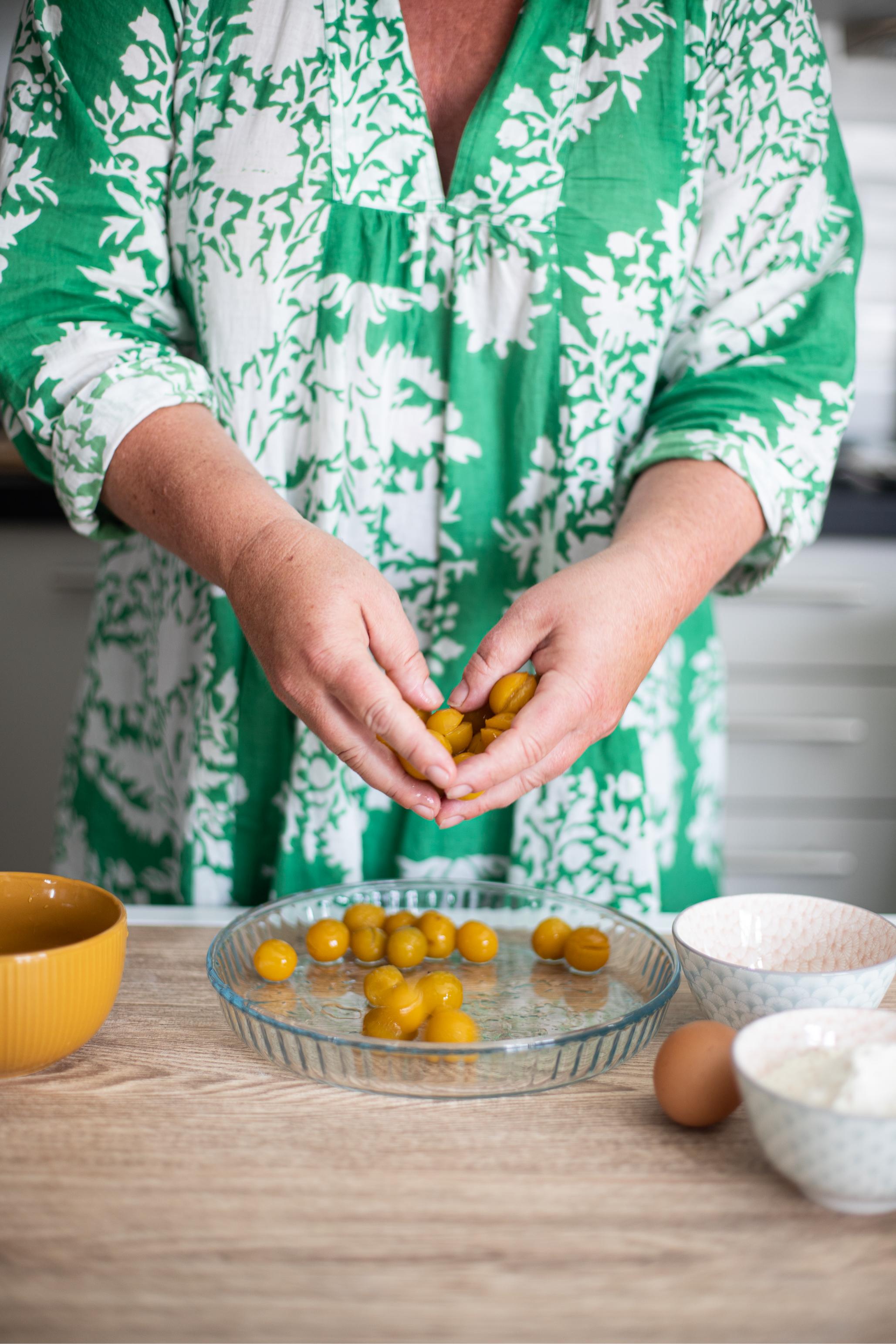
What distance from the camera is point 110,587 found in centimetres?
104

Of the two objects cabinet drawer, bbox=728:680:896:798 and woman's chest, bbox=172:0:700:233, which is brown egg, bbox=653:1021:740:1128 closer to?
woman's chest, bbox=172:0:700:233

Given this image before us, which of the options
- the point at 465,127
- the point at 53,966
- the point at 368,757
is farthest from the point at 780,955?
the point at 465,127

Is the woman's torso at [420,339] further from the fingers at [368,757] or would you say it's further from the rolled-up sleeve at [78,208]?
the fingers at [368,757]

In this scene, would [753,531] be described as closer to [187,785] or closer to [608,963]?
[608,963]

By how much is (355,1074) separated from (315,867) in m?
0.36

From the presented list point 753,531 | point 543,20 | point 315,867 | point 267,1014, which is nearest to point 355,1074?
point 267,1014

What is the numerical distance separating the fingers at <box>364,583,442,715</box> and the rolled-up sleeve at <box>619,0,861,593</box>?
281 mm

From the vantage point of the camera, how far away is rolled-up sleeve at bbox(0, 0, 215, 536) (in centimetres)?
78

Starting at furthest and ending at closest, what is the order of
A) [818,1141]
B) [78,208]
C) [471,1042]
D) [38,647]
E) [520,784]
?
[38,647] < [78,208] < [520,784] < [471,1042] < [818,1141]

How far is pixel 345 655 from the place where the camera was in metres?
0.61

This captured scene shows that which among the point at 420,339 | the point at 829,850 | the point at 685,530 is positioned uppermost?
the point at 420,339

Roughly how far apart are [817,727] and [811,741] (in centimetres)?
4

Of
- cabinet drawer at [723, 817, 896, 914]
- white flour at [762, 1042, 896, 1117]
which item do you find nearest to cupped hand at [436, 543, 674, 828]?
white flour at [762, 1042, 896, 1117]

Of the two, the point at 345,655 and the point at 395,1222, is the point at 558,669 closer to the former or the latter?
the point at 345,655
